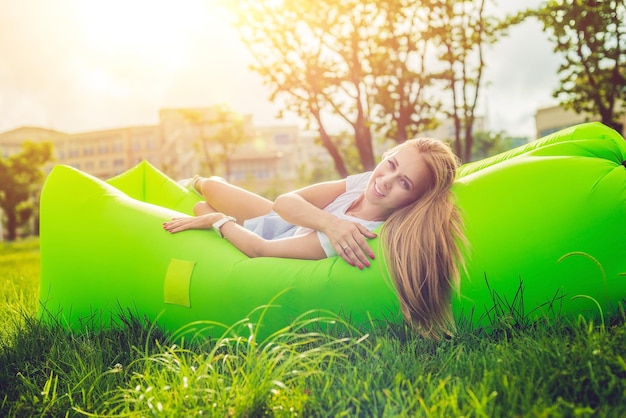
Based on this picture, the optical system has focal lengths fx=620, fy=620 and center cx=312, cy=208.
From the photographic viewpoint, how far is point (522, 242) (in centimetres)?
220

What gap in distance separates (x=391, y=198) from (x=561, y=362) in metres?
1.03

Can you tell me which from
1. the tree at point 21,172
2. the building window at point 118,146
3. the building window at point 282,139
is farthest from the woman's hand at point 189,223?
the building window at point 118,146

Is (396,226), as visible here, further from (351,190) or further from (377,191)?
(351,190)

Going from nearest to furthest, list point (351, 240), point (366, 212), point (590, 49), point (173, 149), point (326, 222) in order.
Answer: point (351, 240) → point (326, 222) → point (366, 212) → point (590, 49) → point (173, 149)

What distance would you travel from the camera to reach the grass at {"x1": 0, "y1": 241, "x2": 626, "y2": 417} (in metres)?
1.53

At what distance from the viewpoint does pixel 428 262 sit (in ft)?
7.38

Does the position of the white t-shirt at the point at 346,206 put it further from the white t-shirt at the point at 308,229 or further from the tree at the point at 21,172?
the tree at the point at 21,172

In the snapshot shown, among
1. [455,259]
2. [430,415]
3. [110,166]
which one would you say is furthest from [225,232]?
[110,166]

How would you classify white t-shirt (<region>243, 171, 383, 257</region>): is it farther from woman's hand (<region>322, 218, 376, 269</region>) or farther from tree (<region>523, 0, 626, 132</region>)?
tree (<region>523, 0, 626, 132</region>)

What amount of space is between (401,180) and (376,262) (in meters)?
0.37

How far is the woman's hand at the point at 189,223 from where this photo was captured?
2.70 m

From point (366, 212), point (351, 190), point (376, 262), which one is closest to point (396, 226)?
point (376, 262)

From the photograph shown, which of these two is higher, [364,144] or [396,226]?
[364,144]

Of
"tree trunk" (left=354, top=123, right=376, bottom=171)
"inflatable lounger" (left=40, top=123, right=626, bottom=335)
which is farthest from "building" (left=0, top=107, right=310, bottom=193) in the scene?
"inflatable lounger" (left=40, top=123, right=626, bottom=335)
